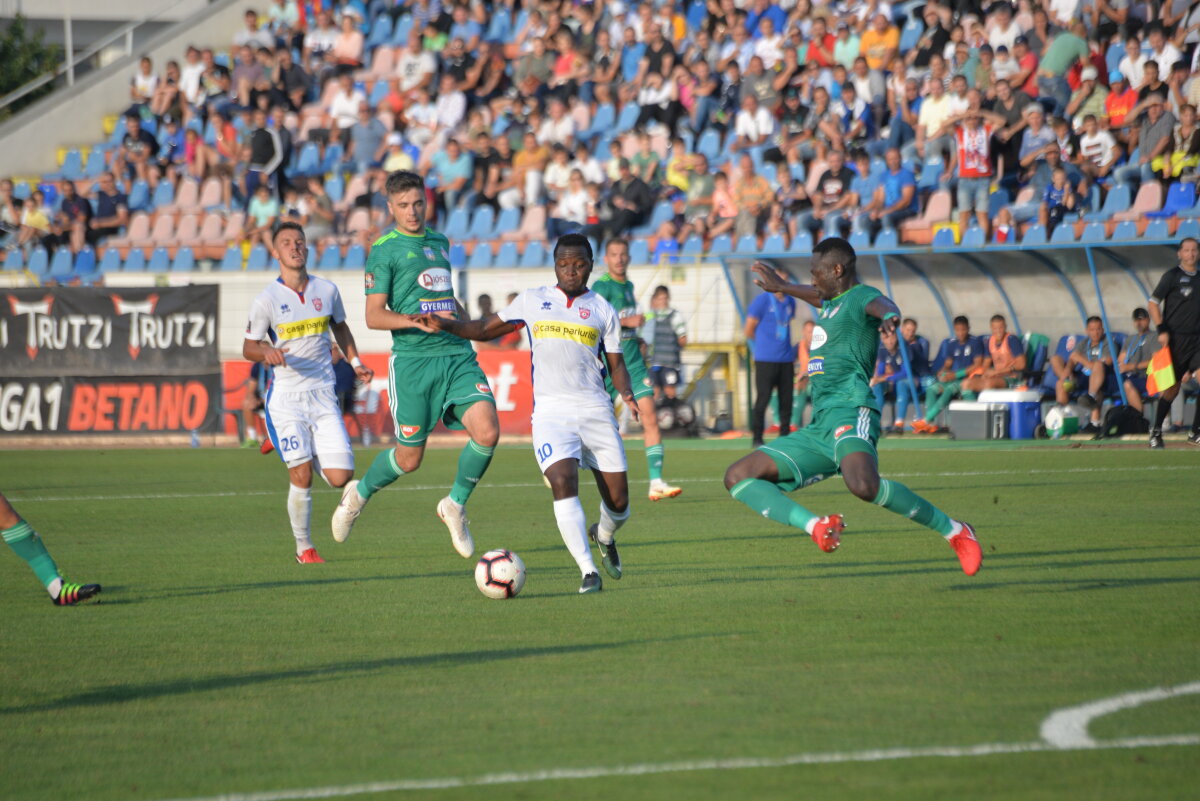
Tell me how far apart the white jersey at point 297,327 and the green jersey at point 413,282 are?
53 centimetres

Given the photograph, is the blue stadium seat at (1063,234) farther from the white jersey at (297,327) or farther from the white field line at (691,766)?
the white field line at (691,766)

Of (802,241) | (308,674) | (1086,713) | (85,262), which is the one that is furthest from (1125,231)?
(85,262)

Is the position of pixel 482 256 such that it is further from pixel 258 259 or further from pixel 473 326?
pixel 473 326

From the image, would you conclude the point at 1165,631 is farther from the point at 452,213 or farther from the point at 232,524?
the point at 452,213

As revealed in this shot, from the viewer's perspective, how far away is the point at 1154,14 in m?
22.7

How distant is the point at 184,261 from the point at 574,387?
23.0 m

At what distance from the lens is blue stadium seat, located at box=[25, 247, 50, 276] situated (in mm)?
30875

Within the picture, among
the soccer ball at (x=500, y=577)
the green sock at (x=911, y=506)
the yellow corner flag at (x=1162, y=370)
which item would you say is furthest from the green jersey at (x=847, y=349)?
the yellow corner flag at (x=1162, y=370)

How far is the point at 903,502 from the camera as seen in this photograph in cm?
806

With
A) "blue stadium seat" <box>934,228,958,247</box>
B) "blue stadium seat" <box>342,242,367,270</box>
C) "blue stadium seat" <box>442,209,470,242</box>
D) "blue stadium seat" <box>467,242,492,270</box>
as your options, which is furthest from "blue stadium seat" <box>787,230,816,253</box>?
"blue stadium seat" <box>342,242,367,270</box>

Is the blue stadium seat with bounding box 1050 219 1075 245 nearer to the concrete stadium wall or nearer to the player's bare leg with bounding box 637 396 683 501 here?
the player's bare leg with bounding box 637 396 683 501

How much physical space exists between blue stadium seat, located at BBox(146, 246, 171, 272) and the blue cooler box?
55.0 ft

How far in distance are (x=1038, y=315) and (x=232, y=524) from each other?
550 inches

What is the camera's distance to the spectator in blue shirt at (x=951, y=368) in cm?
2178
